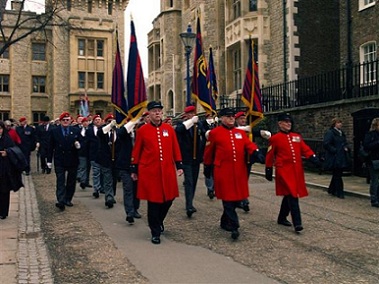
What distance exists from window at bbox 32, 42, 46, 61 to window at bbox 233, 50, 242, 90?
72.7ft

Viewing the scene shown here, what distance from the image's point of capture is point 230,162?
24.0 feet

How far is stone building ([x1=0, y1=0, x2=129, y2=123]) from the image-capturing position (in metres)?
42.6

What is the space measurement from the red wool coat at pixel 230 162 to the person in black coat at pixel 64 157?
3.63m

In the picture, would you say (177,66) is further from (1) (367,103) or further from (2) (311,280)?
(2) (311,280)

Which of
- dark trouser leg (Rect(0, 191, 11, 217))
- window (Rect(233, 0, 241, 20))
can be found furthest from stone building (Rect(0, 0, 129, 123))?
dark trouser leg (Rect(0, 191, 11, 217))

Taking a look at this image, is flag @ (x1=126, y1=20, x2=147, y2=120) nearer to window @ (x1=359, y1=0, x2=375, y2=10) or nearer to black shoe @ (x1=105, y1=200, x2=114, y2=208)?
black shoe @ (x1=105, y1=200, x2=114, y2=208)

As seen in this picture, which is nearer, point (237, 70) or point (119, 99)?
point (119, 99)

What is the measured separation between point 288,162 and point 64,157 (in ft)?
15.1

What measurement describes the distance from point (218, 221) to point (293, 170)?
1.65 metres

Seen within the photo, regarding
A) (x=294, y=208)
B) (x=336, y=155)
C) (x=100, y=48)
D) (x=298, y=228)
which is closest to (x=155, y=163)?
(x=294, y=208)

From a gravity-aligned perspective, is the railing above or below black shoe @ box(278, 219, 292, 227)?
above

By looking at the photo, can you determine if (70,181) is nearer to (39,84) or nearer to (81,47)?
(81,47)

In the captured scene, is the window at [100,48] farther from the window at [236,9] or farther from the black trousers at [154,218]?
the black trousers at [154,218]

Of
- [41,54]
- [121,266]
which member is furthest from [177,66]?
[121,266]
